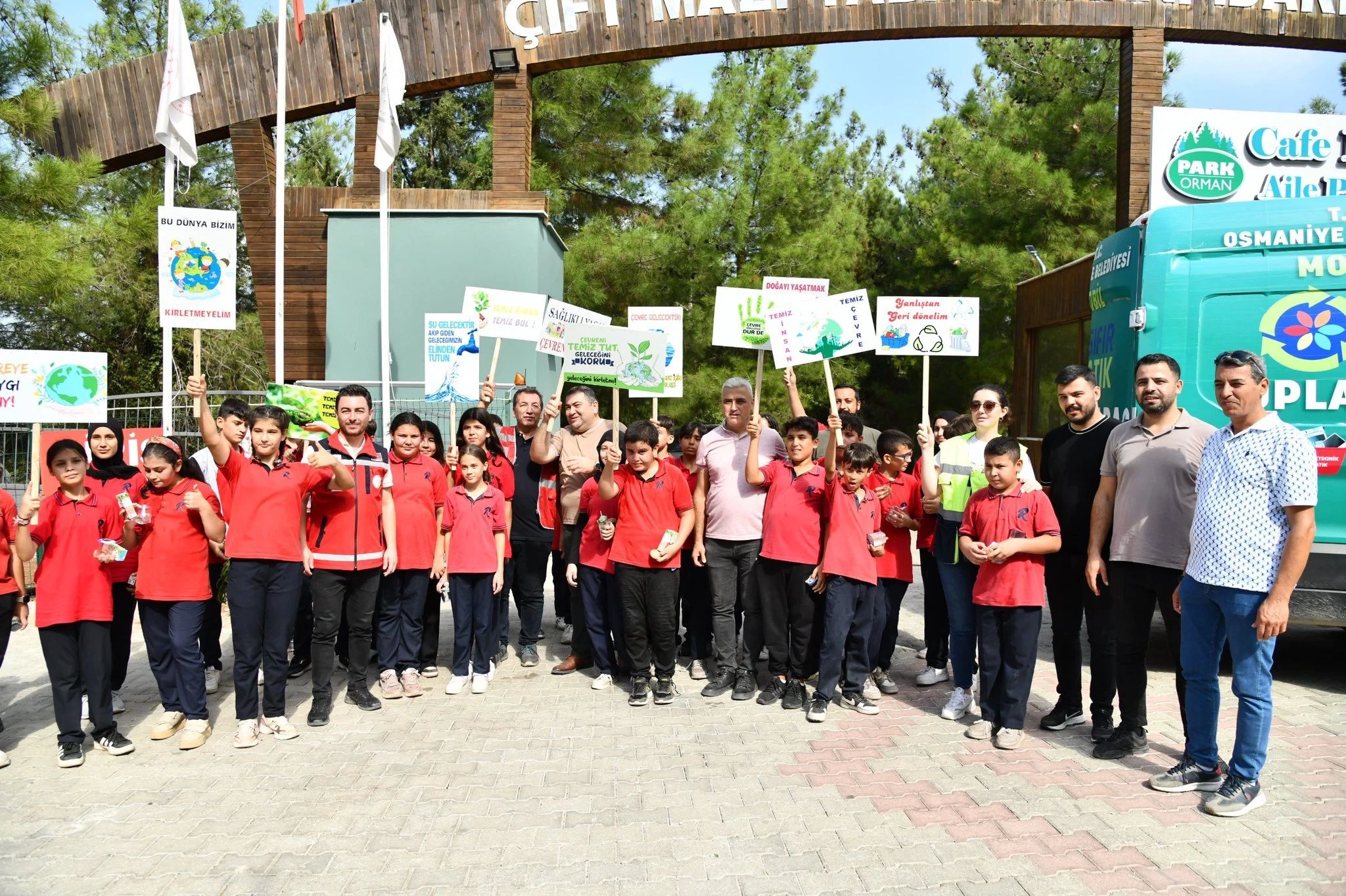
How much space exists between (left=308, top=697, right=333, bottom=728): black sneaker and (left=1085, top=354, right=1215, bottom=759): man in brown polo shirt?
426 centimetres

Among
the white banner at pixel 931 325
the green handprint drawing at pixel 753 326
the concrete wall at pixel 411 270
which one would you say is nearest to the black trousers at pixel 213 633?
the green handprint drawing at pixel 753 326

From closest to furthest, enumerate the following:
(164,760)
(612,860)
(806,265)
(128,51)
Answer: (612,860)
(164,760)
(806,265)
(128,51)

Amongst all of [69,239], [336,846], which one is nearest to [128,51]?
[69,239]

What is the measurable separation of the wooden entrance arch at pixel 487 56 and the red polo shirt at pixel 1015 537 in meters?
8.67

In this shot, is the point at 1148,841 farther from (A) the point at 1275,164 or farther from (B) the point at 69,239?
(B) the point at 69,239

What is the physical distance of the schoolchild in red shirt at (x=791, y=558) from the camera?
5766mm

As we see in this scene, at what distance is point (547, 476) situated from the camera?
723 cm

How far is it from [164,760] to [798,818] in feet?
10.8

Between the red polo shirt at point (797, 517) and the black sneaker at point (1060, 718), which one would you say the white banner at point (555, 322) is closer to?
the red polo shirt at point (797, 517)

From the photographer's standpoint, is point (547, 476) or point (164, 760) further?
point (547, 476)

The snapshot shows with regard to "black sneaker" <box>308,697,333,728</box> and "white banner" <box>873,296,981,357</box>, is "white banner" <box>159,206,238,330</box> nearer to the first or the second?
"black sneaker" <box>308,697,333,728</box>

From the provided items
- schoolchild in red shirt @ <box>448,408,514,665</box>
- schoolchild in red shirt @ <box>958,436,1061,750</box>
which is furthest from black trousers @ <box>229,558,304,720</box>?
schoolchild in red shirt @ <box>958,436,1061,750</box>

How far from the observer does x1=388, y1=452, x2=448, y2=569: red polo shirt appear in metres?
6.05

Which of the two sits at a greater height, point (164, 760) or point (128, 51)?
point (128, 51)
